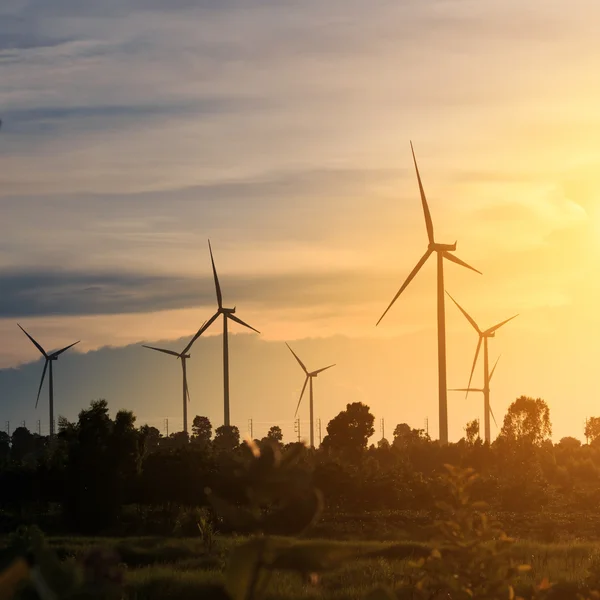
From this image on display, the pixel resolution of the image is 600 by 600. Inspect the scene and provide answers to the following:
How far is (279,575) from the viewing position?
38312 mm

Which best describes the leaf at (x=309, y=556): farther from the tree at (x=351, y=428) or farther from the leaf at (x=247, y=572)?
the tree at (x=351, y=428)

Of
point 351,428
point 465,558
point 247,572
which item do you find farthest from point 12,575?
point 351,428

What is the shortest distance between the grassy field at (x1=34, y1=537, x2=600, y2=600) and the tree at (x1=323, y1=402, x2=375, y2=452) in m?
58.6

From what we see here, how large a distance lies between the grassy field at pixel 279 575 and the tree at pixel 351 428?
58649 mm

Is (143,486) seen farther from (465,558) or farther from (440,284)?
(465,558)

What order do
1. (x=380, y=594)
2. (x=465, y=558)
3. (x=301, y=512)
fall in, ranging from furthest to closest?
(x=465, y=558) < (x=380, y=594) < (x=301, y=512)

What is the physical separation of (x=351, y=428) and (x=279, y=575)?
75.3 metres

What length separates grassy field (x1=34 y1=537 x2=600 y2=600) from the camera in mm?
34812

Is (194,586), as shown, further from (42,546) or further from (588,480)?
(588,480)

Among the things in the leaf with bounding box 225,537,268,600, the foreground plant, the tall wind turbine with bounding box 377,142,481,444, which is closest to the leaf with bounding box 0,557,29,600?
the leaf with bounding box 225,537,268,600

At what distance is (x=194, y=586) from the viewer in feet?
119

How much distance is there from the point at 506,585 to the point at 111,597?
561 cm

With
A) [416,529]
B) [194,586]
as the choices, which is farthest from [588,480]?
[194,586]

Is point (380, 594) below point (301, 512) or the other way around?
below
